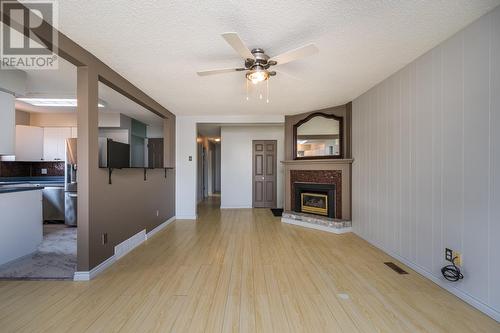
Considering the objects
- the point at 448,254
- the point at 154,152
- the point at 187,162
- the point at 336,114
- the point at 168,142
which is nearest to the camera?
the point at 448,254

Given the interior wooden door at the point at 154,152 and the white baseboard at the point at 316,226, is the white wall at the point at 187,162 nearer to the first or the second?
the interior wooden door at the point at 154,152

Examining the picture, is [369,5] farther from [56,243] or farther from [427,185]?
[56,243]

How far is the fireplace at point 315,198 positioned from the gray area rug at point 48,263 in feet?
13.5

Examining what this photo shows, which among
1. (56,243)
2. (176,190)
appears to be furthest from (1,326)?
(176,190)

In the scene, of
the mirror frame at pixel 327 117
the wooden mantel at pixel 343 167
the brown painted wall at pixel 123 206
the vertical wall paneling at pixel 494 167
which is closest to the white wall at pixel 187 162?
the mirror frame at pixel 327 117

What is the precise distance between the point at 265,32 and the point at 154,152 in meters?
5.86

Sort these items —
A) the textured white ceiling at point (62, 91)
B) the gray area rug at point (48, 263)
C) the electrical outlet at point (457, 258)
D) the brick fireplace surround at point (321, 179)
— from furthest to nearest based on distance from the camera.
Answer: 1. the brick fireplace surround at point (321, 179)
2. the textured white ceiling at point (62, 91)
3. the gray area rug at point (48, 263)
4. the electrical outlet at point (457, 258)

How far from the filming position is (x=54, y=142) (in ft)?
16.6

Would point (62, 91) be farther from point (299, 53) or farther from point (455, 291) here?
point (455, 291)

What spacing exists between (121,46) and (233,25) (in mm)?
1242

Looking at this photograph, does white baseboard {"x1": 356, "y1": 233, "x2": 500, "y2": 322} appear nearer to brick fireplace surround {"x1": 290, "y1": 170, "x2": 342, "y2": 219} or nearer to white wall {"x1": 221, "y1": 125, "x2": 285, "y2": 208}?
brick fireplace surround {"x1": 290, "y1": 170, "x2": 342, "y2": 219}

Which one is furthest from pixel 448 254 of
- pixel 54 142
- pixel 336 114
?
pixel 54 142

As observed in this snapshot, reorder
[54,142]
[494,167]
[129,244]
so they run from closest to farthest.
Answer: [494,167]
[129,244]
[54,142]

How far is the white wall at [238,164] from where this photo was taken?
663 cm
